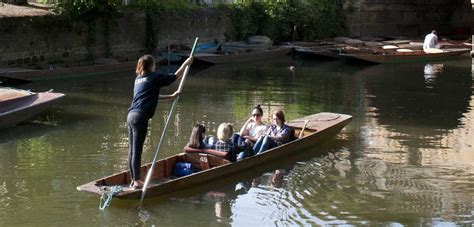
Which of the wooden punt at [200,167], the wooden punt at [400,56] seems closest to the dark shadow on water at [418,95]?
the wooden punt at [400,56]

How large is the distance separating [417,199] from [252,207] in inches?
Result: 77.9

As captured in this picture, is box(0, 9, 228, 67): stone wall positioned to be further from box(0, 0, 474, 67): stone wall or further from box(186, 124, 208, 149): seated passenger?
box(186, 124, 208, 149): seated passenger

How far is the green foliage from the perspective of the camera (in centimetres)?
2631

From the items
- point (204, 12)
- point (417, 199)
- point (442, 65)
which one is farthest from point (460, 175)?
point (204, 12)

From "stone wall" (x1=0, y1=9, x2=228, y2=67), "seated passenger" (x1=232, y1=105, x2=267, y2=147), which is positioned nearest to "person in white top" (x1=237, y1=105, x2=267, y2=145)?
"seated passenger" (x1=232, y1=105, x2=267, y2=147)

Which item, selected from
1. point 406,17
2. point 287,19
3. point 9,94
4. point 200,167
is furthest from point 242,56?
point 200,167

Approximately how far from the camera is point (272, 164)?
947cm

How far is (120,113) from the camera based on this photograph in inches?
522

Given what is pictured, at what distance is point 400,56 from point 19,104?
14.7m

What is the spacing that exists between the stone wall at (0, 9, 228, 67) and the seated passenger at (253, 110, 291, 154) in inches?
420

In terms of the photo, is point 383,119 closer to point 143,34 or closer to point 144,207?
point 144,207

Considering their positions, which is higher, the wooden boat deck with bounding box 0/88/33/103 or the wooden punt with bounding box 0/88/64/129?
the wooden boat deck with bounding box 0/88/33/103

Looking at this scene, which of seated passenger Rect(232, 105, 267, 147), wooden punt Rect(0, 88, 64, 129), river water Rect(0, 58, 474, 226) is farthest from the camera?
wooden punt Rect(0, 88, 64, 129)

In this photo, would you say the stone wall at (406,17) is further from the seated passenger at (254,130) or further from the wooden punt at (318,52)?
the seated passenger at (254,130)
